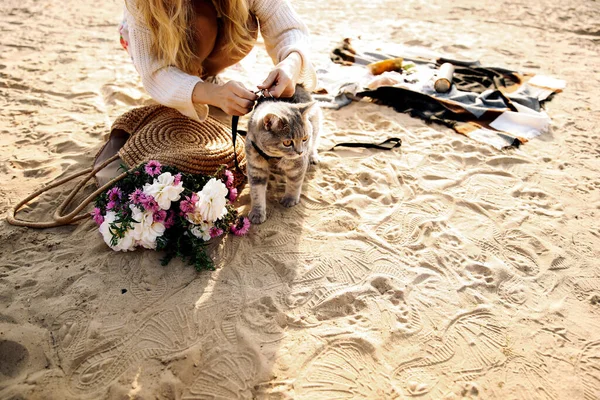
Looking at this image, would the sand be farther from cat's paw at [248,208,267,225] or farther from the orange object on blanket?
the orange object on blanket

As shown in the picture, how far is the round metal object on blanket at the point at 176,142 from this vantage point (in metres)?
2.41

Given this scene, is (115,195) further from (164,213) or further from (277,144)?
(277,144)

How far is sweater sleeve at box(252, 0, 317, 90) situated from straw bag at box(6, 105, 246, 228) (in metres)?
0.71

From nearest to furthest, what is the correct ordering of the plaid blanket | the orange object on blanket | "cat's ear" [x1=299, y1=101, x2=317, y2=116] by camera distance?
"cat's ear" [x1=299, y1=101, x2=317, y2=116]
the plaid blanket
the orange object on blanket

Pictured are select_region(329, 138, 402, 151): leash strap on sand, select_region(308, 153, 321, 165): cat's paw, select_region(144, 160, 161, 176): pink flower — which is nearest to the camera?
select_region(144, 160, 161, 176): pink flower

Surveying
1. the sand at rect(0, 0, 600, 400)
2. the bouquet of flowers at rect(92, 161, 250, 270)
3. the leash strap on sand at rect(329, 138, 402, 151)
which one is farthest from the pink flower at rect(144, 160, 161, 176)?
the leash strap on sand at rect(329, 138, 402, 151)

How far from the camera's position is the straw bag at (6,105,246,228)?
2375 mm

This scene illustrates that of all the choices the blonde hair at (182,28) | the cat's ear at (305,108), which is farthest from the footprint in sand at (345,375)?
the blonde hair at (182,28)

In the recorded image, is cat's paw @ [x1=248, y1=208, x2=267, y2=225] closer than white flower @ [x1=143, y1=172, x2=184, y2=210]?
No

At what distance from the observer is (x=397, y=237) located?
95.8 inches

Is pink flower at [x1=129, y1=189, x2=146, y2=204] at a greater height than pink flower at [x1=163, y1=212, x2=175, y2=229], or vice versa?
pink flower at [x1=129, y1=189, x2=146, y2=204]

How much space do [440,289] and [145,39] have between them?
7.60ft

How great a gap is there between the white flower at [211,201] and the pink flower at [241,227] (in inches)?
9.0

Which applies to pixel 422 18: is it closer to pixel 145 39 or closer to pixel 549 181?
pixel 549 181
